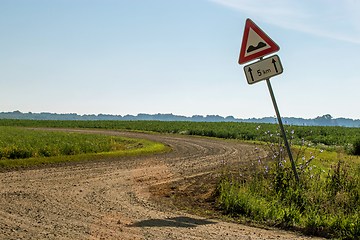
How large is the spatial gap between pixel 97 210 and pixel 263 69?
15.1 ft

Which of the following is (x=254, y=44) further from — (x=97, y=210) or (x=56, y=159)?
(x=56, y=159)

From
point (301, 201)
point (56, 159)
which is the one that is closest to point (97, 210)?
point (301, 201)

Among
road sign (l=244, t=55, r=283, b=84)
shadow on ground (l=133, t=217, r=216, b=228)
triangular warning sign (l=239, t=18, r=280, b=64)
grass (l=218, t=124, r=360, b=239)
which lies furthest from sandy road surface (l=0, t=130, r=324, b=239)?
triangular warning sign (l=239, t=18, r=280, b=64)

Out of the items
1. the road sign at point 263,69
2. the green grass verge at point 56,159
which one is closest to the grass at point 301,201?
the road sign at point 263,69

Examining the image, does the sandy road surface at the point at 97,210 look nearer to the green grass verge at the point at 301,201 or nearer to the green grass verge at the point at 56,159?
the green grass verge at the point at 301,201

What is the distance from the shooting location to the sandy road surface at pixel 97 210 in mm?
4242

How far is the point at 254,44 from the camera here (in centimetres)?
578

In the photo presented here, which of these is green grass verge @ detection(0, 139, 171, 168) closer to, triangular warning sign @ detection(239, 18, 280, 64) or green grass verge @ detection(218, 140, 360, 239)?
green grass verge @ detection(218, 140, 360, 239)

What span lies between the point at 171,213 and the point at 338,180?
4.01 meters

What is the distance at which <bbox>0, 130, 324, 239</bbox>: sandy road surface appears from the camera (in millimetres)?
4242

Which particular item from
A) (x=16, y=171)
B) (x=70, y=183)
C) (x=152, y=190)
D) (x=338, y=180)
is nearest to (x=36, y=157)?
(x=16, y=171)

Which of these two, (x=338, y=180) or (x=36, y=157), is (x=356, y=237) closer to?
(x=338, y=180)

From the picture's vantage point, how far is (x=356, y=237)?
4.21 m

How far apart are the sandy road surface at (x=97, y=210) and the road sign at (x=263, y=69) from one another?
3023 millimetres
